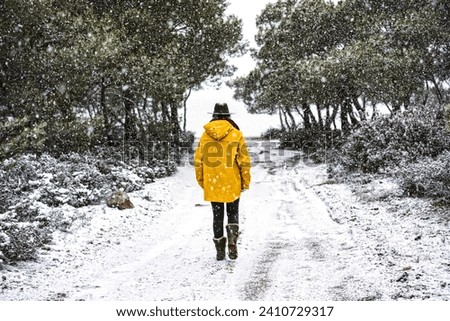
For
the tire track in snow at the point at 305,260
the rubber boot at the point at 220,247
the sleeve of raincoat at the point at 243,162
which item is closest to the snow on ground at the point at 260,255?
the tire track in snow at the point at 305,260

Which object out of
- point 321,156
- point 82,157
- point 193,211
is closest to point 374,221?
point 193,211

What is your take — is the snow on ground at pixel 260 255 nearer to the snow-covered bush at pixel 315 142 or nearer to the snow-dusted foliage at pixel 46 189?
the snow-dusted foliage at pixel 46 189

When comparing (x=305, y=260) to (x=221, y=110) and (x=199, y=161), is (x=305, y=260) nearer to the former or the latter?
(x=199, y=161)

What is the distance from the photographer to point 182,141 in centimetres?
2538

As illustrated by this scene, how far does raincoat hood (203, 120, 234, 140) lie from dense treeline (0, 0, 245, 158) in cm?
307

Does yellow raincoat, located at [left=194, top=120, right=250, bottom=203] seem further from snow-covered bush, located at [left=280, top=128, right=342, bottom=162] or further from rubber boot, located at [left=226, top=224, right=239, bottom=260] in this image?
snow-covered bush, located at [left=280, top=128, right=342, bottom=162]

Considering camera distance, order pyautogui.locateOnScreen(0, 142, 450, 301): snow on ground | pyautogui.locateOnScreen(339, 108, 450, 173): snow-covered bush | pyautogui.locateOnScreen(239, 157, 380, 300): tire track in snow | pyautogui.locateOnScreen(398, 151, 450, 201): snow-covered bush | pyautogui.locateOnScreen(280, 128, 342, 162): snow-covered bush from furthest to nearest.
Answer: pyautogui.locateOnScreen(280, 128, 342, 162): snow-covered bush, pyautogui.locateOnScreen(339, 108, 450, 173): snow-covered bush, pyautogui.locateOnScreen(398, 151, 450, 201): snow-covered bush, pyautogui.locateOnScreen(0, 142, 450, 301): snow on ground, pyautogui.locateOnScreen(239, 157, 380, 300): tire track in snow

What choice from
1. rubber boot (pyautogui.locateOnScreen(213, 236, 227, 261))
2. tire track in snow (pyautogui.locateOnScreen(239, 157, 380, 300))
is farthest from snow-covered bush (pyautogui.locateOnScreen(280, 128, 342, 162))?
rubber boot (pyautogui.locateOnScreen(213, 236, 227, 261))

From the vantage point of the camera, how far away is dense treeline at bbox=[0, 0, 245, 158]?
476 inches

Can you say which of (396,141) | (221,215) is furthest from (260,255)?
(396,141)

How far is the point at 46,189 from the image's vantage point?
31.1 feet

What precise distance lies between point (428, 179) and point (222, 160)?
5206 millimetres

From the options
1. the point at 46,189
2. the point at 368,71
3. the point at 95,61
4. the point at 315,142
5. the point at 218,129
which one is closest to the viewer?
the point at 218,129

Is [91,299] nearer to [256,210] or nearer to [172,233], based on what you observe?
[172,233]
